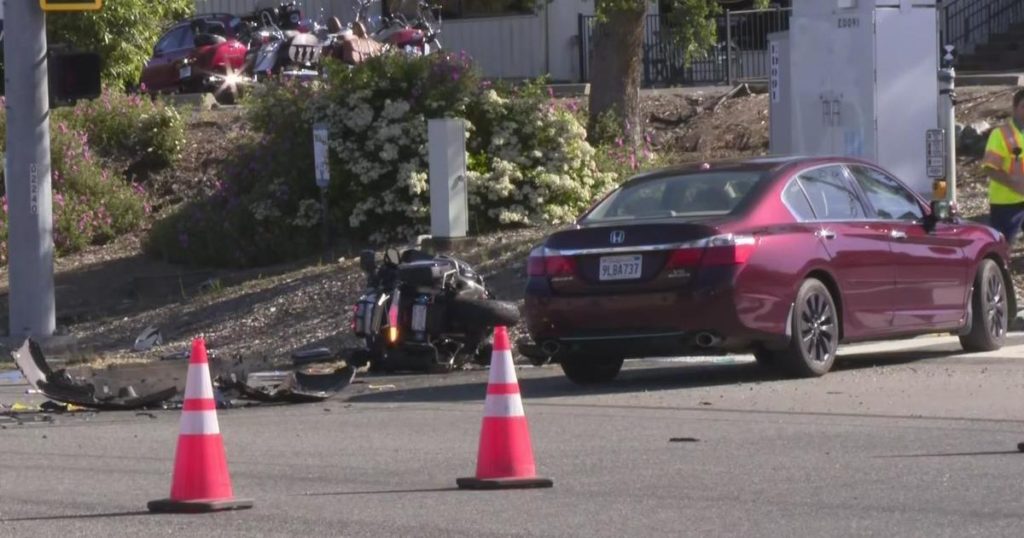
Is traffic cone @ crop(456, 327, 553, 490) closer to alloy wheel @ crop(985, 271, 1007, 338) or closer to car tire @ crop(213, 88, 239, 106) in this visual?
alloy wheel @ crop(985, 271, 1007, 338)

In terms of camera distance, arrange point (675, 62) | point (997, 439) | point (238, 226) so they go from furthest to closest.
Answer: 1. point (675, 62)
2. point (238, 226)
3. point (997, 439)

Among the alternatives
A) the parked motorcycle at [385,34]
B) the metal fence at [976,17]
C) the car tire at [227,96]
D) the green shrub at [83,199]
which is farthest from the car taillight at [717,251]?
the car tire at [227,96]

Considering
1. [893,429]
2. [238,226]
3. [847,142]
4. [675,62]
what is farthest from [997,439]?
[675,62]

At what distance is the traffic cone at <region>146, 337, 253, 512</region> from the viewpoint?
7863 millimetres

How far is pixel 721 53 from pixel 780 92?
12.6m

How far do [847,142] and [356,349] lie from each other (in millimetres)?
5787

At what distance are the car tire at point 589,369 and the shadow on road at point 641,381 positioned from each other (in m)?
0.07

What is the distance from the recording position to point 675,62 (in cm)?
3200

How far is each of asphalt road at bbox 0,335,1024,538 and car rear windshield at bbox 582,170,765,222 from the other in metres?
1.23

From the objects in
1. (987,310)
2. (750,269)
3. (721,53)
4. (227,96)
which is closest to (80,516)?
(750,269)

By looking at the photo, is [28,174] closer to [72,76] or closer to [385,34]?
[72,76]

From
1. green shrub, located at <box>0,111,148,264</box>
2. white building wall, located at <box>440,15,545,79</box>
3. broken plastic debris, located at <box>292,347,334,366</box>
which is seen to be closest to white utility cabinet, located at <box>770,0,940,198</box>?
broken plastic debris, located at <box>292,347,334,366</box>

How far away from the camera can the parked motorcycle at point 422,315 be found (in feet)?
45.2

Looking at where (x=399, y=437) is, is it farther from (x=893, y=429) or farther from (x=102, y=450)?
(x=893, y=429)
